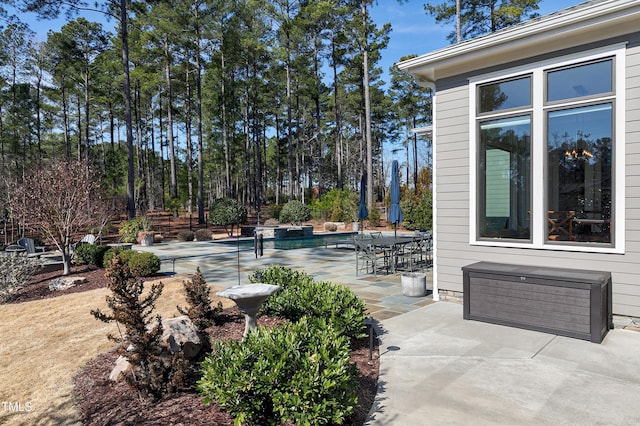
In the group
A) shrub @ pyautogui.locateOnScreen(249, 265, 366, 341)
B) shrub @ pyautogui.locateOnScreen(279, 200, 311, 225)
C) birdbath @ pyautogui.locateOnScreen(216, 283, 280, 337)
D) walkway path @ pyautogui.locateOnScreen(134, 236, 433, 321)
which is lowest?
walkway path @ pyautogui.locateOnScreen(134, 236, 433, 321)

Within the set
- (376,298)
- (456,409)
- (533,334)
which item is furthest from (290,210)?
(456,409)

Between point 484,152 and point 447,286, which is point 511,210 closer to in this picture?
point 484,152

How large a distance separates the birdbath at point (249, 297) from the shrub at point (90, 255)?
7.45 metres

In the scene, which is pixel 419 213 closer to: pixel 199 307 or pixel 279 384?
pixel 199 307

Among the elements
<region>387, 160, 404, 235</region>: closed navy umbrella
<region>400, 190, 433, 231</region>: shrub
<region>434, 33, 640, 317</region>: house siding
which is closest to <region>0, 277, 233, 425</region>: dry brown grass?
<region>434, 33, 640, 317</region>: house siding

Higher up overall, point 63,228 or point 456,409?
point 63,228

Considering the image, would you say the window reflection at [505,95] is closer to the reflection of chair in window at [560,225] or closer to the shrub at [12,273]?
the reflection of chair in window at [560,225]

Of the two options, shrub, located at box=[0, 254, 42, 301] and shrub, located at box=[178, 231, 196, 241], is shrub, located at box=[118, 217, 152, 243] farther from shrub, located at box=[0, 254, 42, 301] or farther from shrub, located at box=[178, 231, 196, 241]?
shrub, located at box=[0, 254, 42, 301]

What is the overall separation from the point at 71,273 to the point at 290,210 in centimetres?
1349

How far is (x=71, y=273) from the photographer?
30.7ft

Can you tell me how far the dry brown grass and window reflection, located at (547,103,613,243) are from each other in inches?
199

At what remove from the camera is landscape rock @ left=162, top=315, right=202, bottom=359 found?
3580mm

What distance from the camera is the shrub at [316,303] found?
13.4 ft

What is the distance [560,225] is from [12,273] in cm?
958
